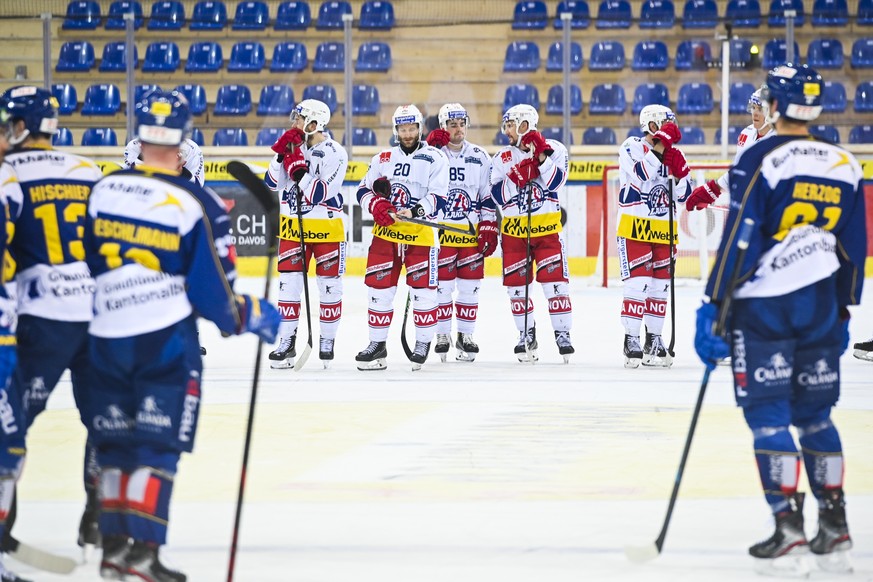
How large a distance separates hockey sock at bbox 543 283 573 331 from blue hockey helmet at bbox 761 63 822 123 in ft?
14.9

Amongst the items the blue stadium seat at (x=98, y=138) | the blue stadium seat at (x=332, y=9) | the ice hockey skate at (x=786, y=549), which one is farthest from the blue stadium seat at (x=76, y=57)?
the ice hockey skate at (x=786, y=549)

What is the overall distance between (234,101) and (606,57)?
4057 mm

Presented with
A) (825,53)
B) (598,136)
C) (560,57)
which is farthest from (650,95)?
(825,53)

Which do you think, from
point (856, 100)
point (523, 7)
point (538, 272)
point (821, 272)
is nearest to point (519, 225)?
point (538, 272)

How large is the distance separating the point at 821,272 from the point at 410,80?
1018 cm

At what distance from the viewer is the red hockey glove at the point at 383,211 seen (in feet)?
27.4

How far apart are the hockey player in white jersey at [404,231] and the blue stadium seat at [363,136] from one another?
551cm

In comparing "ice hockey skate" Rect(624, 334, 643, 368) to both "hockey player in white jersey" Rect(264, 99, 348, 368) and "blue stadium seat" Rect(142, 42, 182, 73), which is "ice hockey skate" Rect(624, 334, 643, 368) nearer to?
"hockey player in white jersey" Rect(264, 99, 348, 368)

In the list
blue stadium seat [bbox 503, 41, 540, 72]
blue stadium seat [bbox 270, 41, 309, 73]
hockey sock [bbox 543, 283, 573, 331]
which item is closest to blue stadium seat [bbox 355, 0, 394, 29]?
blue stadium seat [bbox 270, 41, 309, 73]

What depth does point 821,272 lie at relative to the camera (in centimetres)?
414

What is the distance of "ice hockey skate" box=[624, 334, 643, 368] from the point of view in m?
8.52

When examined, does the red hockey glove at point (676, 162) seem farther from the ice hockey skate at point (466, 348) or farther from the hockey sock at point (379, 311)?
the hockey sock at point (379, 311)

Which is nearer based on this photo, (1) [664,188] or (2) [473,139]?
(1) [664,188]

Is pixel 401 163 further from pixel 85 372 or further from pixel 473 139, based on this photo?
pixel 473 139
